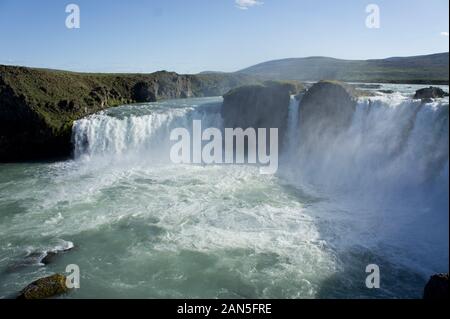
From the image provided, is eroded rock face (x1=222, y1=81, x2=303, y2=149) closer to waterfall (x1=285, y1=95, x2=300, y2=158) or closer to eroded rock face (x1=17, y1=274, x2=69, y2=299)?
waterfall (x1=285, y1=95, x2=300, y2=158)

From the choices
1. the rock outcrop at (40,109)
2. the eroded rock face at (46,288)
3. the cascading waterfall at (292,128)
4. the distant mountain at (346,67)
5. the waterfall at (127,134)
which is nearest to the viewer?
the eroded rock face at (46,288)

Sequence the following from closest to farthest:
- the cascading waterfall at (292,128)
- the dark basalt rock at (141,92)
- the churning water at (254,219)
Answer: the churning water at (254,219), the cascading waterfall at (292,128), the dark basalt rock at (141,92)

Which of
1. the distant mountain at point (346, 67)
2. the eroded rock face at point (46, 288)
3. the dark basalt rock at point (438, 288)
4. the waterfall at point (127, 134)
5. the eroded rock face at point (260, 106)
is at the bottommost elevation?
the eroded rock face at point (46, 288)

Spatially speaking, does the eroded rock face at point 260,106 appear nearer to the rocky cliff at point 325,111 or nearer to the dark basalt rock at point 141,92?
the rocky cliff at point 325,111

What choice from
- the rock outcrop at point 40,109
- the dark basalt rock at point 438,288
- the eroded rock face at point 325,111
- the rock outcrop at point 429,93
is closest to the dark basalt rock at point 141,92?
the rock outcrop at point 40,109

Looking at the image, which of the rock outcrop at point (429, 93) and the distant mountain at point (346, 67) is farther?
the distant mountain at point (346, 67)

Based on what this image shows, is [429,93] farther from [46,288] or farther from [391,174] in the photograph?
[46,288]

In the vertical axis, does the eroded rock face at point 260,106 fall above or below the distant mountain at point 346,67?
below

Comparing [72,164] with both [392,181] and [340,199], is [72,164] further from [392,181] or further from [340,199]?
[392,181]
